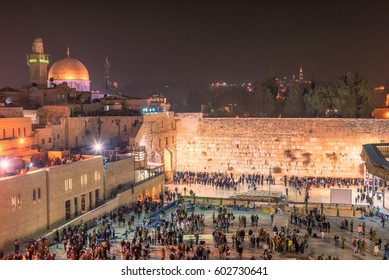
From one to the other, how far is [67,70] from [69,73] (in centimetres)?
29

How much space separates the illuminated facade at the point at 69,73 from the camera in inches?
1519

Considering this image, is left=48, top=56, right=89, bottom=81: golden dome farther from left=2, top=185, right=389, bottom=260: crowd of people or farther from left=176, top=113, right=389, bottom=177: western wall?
left=2, top=185, right=389, bottom=260: crowd of people

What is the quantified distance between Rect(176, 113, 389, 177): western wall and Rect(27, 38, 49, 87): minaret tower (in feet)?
36.9

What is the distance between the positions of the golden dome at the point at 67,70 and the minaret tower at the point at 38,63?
1.07 metres

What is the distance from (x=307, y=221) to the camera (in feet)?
62.7

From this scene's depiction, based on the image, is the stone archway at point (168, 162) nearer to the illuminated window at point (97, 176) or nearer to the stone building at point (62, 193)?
the stone building at point (62, 193)

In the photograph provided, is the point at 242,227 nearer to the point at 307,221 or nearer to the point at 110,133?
the point at 307,221

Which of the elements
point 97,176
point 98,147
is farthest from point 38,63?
point 97,176

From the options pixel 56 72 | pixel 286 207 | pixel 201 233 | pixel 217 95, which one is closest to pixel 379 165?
pixel 286 207

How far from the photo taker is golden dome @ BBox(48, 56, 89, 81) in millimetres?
38625

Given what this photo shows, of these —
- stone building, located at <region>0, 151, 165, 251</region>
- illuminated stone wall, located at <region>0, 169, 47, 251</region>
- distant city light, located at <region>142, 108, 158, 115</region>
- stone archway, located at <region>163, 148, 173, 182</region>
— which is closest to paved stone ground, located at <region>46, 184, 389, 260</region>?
illuminated stone wall, located at <region>0, 169, 47, 251</region>

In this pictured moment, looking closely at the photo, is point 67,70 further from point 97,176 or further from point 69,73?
point 97,176

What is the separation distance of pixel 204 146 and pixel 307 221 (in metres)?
16.5

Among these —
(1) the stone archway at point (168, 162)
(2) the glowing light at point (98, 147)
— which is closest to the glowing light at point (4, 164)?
(2) the glowing light at point (98, 147)
